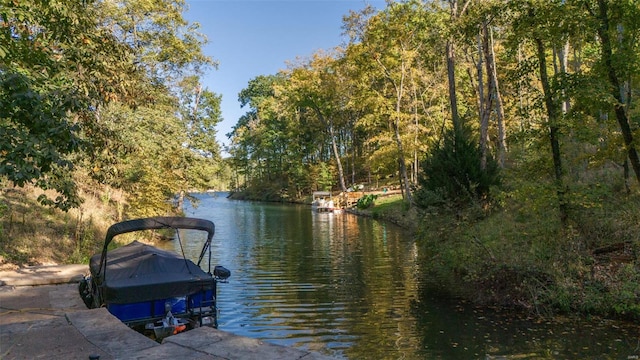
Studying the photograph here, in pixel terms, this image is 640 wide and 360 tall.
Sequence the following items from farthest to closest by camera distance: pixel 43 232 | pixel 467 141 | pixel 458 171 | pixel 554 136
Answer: pixel 467 141, pixel 458 171, pixel 43 232, pixel 554 136

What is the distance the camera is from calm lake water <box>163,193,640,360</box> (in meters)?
8.29

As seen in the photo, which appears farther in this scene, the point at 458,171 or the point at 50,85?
the point at 458,171

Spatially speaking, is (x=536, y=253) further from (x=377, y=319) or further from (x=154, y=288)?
(x=154, y=288)

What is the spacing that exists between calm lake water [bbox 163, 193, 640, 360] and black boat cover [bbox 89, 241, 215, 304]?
1839mm

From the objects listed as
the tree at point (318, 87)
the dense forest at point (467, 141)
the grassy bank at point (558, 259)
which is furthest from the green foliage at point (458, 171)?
the tree at point (318, 87)

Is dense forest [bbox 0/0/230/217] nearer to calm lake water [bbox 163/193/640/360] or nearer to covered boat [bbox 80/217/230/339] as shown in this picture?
covered boat [bbox 80/217/230/339]

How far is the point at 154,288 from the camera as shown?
833cm

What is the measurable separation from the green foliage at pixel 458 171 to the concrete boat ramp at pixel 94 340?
12503mm

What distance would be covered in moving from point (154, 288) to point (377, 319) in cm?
518

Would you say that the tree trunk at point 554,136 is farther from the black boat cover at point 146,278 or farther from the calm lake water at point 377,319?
the black boat cover at point 146,278

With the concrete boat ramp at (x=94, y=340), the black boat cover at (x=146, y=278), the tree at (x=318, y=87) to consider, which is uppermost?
the tree at (x=318, y=87)

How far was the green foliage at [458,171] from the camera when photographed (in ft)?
58.3

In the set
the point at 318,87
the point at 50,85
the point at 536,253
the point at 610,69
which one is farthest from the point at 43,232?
the point at 318,87

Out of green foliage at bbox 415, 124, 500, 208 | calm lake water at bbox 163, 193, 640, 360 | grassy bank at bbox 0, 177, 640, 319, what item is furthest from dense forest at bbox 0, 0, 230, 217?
green foliage at bbox 415, 124, 500, 208
